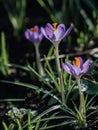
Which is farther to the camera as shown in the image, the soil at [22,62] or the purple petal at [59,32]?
the soil at [22,62]

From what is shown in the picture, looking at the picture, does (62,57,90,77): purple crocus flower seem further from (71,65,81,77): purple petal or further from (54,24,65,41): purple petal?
(54,24,65,41): purple petal

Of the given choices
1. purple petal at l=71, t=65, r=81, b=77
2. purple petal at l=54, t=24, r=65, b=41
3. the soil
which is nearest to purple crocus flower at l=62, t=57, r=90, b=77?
purple petal at l=71, t=65, r=81, b=77

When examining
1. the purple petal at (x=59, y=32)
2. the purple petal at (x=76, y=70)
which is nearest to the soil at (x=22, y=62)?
the purple petal at (x=76, y=70)

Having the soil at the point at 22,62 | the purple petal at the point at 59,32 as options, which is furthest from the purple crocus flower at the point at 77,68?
the soil at the point at 22,62

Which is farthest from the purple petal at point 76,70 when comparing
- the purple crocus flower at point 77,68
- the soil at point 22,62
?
the soil at point 22,62

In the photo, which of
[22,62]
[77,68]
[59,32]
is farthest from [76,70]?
[22,62]

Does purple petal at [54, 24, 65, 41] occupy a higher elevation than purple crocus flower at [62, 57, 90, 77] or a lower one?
higher

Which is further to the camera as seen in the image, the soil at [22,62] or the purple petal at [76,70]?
the soil at [22,62]

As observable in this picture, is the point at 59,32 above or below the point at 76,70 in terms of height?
above

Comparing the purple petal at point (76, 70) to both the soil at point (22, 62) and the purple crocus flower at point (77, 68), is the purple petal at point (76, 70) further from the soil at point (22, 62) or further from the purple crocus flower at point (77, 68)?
the soil at point (22, 62)

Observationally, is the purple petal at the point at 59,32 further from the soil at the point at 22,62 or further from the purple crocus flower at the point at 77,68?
the soil at the point at 22,62

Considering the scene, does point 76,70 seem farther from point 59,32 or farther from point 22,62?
point 22,62

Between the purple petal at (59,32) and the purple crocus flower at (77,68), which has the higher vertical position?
the purple petal at (59,32)
